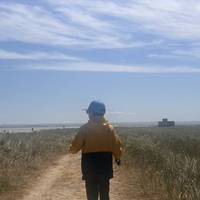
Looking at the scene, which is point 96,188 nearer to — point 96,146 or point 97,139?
point 96,146

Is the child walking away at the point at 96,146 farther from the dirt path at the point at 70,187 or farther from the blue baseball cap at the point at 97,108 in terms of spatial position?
the dirt path at the point at 70,187

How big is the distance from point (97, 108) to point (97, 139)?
48 centimetres

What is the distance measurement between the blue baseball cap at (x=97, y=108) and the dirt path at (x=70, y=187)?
4738 mm

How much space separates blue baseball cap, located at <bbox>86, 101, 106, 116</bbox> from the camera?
29.6ft

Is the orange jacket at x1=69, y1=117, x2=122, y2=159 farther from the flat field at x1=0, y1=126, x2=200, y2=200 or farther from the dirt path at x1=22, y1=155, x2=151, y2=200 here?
the dirt path at x1=22, y1=155, x2=151, y2=200

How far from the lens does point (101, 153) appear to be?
9.00 metres

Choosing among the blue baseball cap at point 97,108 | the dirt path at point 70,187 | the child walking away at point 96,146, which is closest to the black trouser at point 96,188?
the child walking away at point 96,146

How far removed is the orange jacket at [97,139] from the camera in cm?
894

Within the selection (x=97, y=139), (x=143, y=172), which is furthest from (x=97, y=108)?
(x=143, y=172)

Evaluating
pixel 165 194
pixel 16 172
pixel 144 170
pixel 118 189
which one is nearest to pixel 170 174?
pixel 165 194

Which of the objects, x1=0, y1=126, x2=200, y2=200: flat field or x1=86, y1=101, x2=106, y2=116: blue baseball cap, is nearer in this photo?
x1=86, y1=101, x2=106, y2=116: blue baseball cap

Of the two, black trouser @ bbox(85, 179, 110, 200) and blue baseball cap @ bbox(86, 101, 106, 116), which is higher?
blue baseball cap @ bbox(86, 101, 106, 116)

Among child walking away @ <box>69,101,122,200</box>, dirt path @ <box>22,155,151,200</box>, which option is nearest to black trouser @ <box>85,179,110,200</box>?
child walking away @ <box>69,101,122,200</box>

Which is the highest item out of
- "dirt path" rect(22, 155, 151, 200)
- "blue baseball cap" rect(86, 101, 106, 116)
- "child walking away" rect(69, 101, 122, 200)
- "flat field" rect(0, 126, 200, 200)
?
"blue baseball cap" rect(86, 101, 106, 116)
